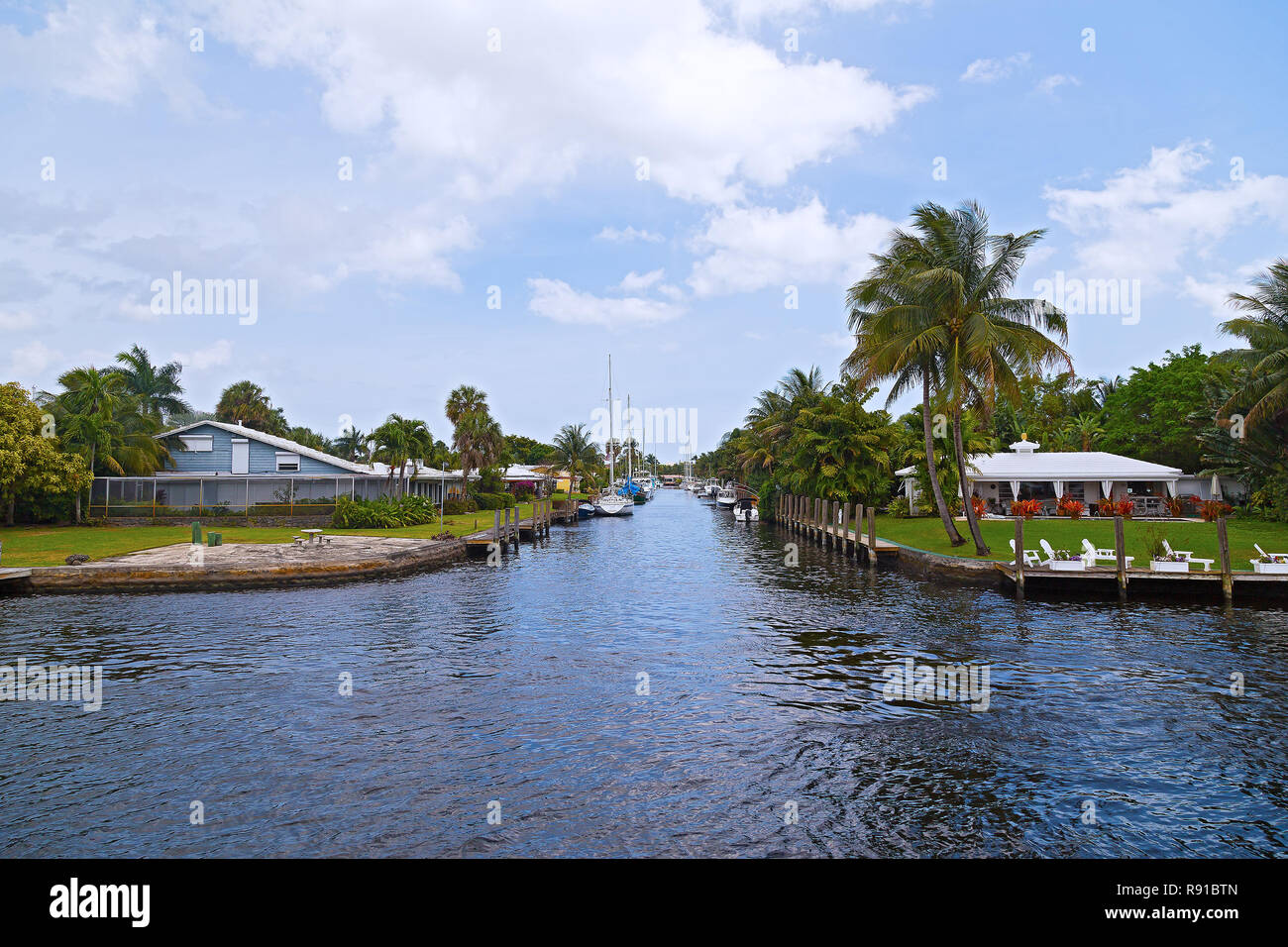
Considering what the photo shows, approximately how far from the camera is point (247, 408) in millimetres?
74688

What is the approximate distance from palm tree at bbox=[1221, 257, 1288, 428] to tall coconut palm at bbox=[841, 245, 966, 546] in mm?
14671

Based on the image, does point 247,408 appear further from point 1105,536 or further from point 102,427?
point 1105,536

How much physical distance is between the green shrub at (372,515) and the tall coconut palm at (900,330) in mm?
26652

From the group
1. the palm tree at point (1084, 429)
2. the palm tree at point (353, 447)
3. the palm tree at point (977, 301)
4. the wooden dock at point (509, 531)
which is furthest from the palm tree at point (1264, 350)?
the palm tree at point (353, 447)

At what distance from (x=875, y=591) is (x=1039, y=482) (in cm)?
2792

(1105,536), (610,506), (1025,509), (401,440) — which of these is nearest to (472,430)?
(401,440)

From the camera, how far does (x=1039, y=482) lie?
156ft

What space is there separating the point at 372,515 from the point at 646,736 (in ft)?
116

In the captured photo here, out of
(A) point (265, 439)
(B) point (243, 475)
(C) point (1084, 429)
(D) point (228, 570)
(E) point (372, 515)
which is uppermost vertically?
(C) point (1084, 429)

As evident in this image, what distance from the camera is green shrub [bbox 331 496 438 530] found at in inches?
1678

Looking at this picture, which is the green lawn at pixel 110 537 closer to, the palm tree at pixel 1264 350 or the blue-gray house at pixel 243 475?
the blue-gray house at pixel 243 475

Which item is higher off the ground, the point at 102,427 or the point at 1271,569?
the point at 102,427

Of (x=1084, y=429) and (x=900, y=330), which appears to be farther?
(x=1084, y=429)
